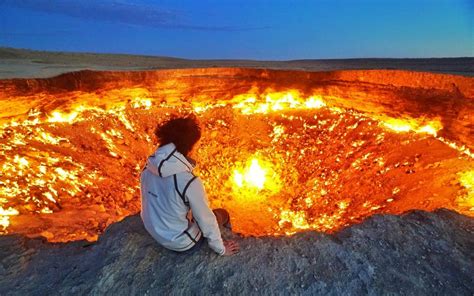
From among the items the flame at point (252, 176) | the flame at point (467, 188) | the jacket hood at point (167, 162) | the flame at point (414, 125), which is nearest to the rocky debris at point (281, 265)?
the flame at point (467, 188)

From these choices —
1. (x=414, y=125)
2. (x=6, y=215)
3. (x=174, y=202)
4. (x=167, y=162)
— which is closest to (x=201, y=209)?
(x=174, y=202)

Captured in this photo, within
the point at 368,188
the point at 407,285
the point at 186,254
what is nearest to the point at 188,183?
the point at 186,254

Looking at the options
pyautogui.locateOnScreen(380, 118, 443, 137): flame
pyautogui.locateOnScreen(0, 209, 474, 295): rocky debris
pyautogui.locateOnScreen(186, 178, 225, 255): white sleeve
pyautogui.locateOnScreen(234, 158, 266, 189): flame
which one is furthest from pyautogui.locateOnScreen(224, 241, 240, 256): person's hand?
pyautogui.locateOnScreen(234, 158, 266, 189): flame

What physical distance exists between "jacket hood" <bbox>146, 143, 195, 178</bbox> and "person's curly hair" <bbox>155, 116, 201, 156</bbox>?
70mm

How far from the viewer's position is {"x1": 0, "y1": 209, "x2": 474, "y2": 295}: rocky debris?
287cm

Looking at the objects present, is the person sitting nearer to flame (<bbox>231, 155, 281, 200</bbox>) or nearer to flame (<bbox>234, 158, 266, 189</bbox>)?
flame (<bbox>231, 155, 281, 200</bbox>)

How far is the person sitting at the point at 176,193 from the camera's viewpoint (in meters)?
2.62

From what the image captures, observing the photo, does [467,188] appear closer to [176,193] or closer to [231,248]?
[231,248]

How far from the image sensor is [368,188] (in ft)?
21.4

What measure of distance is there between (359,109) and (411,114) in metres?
1.21

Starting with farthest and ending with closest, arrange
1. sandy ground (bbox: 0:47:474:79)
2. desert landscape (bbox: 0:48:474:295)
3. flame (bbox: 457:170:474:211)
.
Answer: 1. sandy ground (bbox: 0:47:474:79)
2. flame (bbox: 457:170:474:211)
3. desert landscape (bbox: 0:48:474:295)

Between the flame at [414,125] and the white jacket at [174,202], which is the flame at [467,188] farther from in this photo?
the white jacket at [174,202]

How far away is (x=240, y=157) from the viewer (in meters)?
8.68

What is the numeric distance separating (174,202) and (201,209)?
25 centimetres
